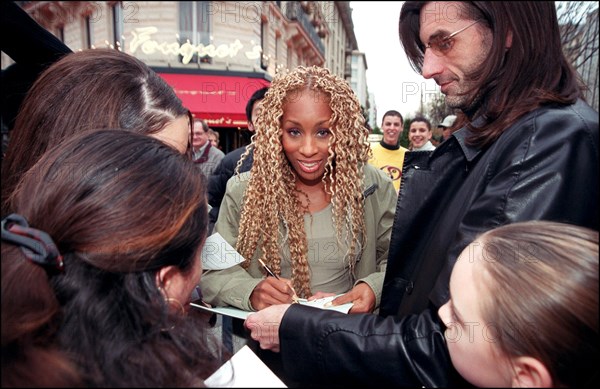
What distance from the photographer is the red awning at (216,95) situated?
964 cm

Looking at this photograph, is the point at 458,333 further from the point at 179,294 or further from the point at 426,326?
the point at 179,294

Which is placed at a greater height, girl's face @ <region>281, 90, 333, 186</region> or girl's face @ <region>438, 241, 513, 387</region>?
girl's face @ <region>281, 90, 333, 186</region>

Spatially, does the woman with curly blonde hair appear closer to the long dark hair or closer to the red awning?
the long dark hair

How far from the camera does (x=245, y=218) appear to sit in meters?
1.86

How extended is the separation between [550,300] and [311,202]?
131cm

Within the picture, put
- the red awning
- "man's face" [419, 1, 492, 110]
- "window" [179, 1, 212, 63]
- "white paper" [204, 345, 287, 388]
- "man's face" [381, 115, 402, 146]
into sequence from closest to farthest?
"white paper" [204, 345, 287, 388] → "man's face" [419, 1, 492, 110] → "man's face" [381, 115, 402, 146] → the red awning → "window" [179, 1, 212, 63]

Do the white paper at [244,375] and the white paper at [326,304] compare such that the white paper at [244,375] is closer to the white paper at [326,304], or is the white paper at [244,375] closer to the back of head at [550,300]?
the back of head at [550,300]

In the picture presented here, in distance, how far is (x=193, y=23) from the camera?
10.5m

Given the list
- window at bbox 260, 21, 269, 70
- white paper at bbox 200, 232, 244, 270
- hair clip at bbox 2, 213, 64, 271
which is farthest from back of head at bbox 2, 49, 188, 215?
window at bbox 260, 21, 269, 70

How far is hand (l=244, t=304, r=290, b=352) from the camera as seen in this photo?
1.24 metres

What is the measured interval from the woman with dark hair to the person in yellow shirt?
4.25 metres

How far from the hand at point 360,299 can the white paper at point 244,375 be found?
0.74 metres

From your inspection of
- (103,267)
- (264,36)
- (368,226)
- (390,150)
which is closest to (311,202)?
(368,226)

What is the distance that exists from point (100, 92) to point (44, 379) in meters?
1.03
